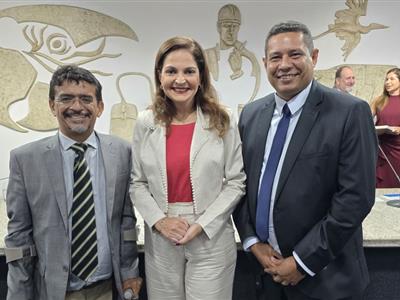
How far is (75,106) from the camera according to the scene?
54.0 inches

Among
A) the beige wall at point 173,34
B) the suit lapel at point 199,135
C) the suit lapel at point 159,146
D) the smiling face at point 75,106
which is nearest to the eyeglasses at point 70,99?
the smiling face at point 75,106

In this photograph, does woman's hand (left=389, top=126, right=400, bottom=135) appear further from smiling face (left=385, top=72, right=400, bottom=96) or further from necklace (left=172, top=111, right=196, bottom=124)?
necklace (left=172, top=111, right=196, bottom=124)

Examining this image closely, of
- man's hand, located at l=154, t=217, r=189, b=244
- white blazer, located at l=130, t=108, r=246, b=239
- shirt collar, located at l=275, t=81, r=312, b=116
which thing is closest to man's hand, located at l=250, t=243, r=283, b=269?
white blazer, located at l=130, t=108, r=246, b=239

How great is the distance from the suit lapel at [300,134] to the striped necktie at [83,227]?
0.66 m

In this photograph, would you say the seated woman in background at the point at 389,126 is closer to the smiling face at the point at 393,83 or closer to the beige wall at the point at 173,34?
the smiling face at the point at 393,83

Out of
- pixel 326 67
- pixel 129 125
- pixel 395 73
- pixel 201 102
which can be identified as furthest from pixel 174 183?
pixel 395 73

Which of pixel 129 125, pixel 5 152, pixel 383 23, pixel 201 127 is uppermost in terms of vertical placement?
pixel 383 23

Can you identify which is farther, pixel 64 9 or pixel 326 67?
pixel 326 67

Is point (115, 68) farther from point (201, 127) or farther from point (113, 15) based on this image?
point (201, 127)

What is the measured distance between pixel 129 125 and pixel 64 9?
4.04 feet

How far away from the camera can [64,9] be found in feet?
12.0

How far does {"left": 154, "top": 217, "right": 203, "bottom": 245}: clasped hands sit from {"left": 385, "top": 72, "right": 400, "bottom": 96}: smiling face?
3332mm

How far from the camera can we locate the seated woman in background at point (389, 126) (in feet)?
12.6

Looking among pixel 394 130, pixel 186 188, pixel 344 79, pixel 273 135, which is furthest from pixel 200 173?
pixel 394 130
